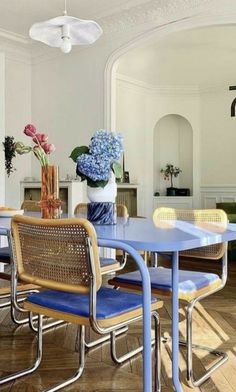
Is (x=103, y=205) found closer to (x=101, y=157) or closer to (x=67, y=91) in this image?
(x=101, y=157)

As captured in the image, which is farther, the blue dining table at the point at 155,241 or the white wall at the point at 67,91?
the white wall at the point at 67,91

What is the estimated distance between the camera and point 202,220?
2264mm

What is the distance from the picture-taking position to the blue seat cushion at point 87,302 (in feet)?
5.00

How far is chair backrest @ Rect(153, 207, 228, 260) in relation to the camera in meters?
2.11

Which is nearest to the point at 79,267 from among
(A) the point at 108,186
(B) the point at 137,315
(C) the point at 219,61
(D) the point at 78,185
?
(B) the point at 137,315

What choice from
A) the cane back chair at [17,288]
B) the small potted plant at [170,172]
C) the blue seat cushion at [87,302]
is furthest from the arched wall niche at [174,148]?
the blue seat cushion at [87,302]

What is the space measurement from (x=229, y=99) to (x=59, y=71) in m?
3.78

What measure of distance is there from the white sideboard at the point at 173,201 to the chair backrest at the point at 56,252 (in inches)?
260

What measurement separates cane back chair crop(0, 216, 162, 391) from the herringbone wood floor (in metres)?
0.50

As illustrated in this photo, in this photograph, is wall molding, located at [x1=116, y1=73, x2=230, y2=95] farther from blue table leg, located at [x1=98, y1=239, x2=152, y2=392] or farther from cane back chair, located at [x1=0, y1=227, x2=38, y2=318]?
blue table leg, located at [x1=98, y1=239, x2=152, y2=392]

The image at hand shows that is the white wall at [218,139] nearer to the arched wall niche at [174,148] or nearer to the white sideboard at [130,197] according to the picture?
the arched wall niche at [174,148]

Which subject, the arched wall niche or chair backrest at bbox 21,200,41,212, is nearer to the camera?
chair backrest at bbox 21,200,41,212

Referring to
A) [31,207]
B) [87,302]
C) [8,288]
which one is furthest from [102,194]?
[31,207]

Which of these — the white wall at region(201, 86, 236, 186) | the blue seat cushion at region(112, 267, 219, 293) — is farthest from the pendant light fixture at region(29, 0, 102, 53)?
the white wall at region(201, 86, 236, 186)
